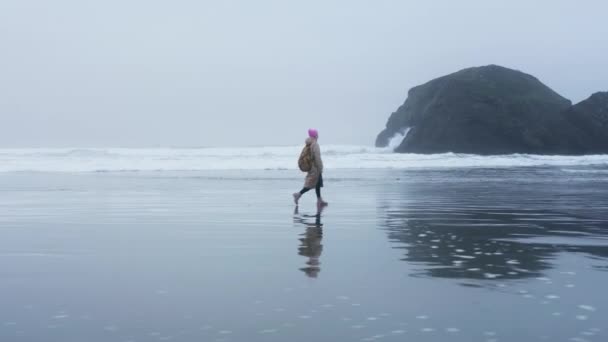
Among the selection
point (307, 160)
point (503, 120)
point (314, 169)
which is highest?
point (503, 120)

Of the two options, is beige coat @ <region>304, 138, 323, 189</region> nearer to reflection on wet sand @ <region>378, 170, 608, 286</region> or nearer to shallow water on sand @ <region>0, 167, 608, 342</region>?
shallow water on sand @ <region>0, 167, 608, 342</region>

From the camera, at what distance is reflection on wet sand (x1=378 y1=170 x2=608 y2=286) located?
7.50 m

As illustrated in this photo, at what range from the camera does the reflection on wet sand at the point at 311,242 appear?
7.37 m

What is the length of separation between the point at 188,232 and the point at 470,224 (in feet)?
15.3

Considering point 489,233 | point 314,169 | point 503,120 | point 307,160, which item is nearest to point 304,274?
point 489,233

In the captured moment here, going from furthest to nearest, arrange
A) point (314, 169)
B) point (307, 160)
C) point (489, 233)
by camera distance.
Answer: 1. point (307, 160)
2. point (314, 169)
3. point (489, 233)

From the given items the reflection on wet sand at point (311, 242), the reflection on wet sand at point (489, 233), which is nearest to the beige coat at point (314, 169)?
the reflection on wet sand at point (489, 233)

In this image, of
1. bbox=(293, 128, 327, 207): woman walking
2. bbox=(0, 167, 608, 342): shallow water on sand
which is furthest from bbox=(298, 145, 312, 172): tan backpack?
bbox=(0, 167, 608, 342): shallow water on sand

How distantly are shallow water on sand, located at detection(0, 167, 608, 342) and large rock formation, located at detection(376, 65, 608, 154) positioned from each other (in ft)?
191

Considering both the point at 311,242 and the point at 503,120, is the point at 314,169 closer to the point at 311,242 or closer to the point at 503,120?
the point at 311,242

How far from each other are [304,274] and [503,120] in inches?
2836

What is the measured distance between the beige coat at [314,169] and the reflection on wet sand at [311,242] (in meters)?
2.34

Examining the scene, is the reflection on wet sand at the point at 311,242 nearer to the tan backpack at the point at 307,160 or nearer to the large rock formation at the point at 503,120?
the tan backpack at the point at 307,160

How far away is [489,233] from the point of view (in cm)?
1045
